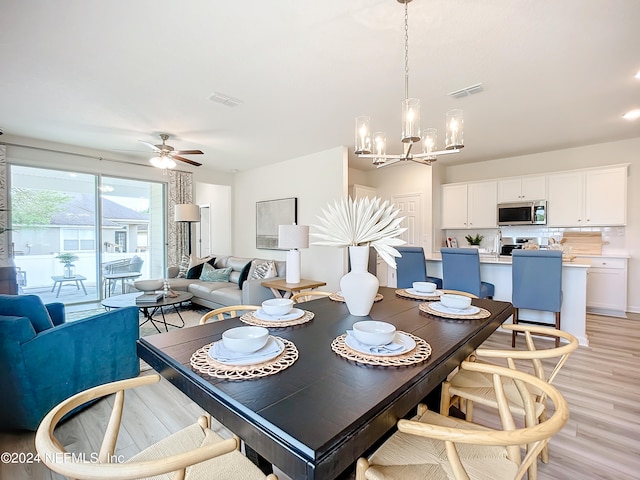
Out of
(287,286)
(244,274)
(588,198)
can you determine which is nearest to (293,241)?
(287,286)

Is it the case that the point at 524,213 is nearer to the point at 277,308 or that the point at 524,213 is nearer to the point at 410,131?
the point at 410,131

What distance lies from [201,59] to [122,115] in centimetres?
185

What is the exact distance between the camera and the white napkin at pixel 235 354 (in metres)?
1.03

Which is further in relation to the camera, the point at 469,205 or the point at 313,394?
the point at 469,205

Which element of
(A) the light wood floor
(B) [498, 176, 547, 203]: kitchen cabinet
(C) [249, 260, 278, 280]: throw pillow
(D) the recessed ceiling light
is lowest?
(A) the light wood floor

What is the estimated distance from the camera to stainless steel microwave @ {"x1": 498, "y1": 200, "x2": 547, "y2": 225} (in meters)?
5.10

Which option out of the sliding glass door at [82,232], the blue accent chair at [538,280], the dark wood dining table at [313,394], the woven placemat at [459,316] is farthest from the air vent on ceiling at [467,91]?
the sliding glass door at [82,232]

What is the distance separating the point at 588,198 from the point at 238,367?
5.95 metres

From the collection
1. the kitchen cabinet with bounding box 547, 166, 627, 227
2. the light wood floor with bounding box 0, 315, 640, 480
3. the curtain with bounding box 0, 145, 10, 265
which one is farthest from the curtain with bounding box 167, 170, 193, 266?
the kitchen cabinet with bounding box 547, 166, 627, 227

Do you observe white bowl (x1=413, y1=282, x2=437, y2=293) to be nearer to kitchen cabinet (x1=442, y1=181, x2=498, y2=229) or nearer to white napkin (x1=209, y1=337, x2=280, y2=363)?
white napkin (x1=209, y1=337, x2=280, y2=363)

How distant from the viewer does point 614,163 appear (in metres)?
4.71

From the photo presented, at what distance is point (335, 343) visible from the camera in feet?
4.00

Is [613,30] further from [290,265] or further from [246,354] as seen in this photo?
[290,265]

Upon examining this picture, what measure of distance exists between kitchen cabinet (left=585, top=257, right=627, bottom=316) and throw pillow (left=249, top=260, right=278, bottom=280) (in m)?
4.96
